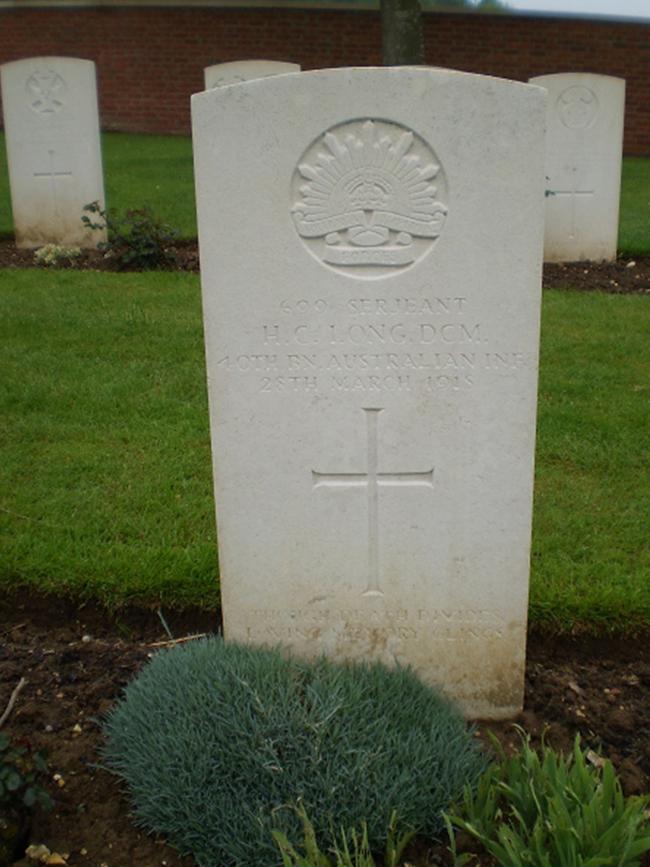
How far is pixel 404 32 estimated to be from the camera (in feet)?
38.4

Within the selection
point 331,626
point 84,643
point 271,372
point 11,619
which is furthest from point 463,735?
point 11,619

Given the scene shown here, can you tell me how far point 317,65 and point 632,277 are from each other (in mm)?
11692

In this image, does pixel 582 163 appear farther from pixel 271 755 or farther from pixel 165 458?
pixel 271 755

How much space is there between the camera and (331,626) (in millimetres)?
2895

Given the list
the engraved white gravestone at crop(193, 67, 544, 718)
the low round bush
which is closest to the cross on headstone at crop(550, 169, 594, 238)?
the engraved white gravestone at crop(193, 67, 544, 718)

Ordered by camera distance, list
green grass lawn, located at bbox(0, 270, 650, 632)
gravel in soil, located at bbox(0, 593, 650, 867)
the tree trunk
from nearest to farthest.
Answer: gravel in soil, located at bbox(0, 593, 650, 867) < green grass lawn, located at bbox(0, 270, 650, 632) < the tree trunk

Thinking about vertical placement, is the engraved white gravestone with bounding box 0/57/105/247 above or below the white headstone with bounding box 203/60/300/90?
below

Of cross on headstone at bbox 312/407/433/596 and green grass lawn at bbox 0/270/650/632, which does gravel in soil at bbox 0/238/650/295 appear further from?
cross on headstone at bbox 312/407/433/596

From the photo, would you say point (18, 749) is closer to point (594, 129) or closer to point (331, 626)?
point (331, 626)

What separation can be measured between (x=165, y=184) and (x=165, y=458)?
29.2 ft

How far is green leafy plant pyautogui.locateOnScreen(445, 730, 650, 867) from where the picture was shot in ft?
7.00

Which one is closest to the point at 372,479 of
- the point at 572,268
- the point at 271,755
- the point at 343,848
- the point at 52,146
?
the point at 271,755

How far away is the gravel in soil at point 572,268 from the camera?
8.02m

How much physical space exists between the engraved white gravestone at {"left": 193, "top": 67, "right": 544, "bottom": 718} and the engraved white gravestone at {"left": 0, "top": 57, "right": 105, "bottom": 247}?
6.81 meters
